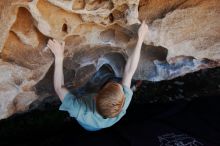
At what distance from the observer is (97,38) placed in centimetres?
118

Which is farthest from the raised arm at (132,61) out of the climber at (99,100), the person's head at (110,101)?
the person's head at (110,101)

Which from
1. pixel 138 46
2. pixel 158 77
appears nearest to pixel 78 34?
pixel 138 46

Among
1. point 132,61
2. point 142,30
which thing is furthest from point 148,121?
point 142,30

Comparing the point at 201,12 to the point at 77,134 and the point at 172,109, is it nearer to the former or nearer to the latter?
the point at 172,109

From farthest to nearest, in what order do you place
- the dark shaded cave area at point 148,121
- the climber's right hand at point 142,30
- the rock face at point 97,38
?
the dark shaded cave area at point 148,121
the climber's right hand at point 142,30
the rock face at point 97,38

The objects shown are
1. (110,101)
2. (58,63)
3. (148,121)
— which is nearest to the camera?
(110,101)

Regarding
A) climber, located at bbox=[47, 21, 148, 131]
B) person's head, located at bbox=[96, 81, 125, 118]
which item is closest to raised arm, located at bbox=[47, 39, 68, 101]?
climber, located at bbox=[47, 21, 148, 131]

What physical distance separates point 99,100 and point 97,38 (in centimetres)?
23

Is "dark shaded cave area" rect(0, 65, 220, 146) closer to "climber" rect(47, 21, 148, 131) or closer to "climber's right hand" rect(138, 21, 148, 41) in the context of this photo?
"climber" rect(47, 21, 148, 131)

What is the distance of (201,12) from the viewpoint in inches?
47.1

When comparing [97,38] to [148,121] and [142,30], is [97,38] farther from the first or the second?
[148,121]

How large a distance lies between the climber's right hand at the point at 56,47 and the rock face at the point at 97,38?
0.06 ft

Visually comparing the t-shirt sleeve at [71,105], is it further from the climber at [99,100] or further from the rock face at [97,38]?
the rock face at [97,38]

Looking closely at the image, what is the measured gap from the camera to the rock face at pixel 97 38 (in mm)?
1009
